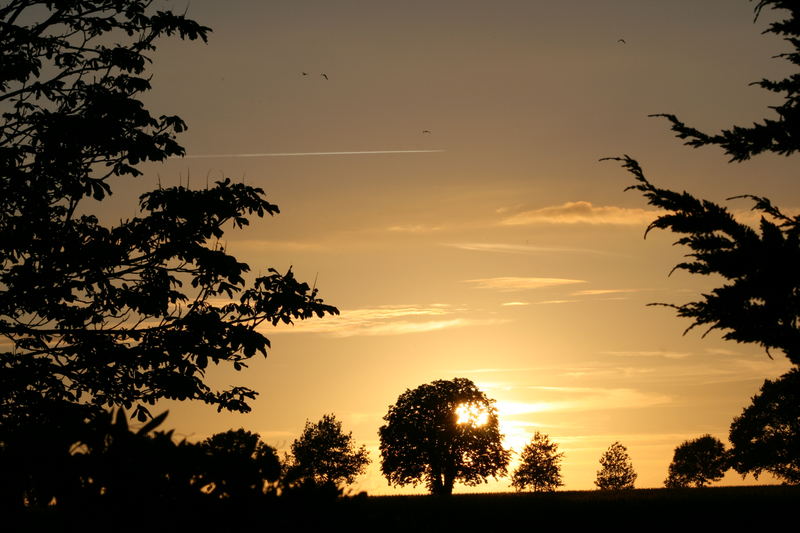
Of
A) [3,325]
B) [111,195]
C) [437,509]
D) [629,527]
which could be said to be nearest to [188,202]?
[111,195]

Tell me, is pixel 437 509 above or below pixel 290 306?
below

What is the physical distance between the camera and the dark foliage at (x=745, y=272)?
27.2 ft

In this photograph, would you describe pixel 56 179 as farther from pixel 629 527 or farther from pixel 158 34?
pixel 629 527

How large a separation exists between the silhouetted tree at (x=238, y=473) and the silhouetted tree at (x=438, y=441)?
66.9 meters

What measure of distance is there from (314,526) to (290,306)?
36.0 ft

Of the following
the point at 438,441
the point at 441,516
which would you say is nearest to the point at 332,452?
the point at 438,441

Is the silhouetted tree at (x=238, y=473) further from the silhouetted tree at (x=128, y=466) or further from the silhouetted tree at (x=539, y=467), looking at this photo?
the silhouetted tree at (x=539, y=467)

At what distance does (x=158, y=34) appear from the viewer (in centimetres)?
2111

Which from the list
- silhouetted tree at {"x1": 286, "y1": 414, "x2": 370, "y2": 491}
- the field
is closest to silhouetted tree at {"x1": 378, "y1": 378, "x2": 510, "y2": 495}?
silhouetted tree at {"x1": 286, "y1": 414, "x2": 370, "y2": 491}

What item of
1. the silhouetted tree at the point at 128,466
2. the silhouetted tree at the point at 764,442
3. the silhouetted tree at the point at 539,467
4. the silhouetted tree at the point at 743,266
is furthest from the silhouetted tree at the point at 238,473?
the silhouetted tree at the point at 539,467

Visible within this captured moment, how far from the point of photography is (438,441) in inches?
2899

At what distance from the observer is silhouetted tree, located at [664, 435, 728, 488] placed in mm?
105688

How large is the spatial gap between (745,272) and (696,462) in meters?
108

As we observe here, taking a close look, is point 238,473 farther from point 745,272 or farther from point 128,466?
point 745,272
